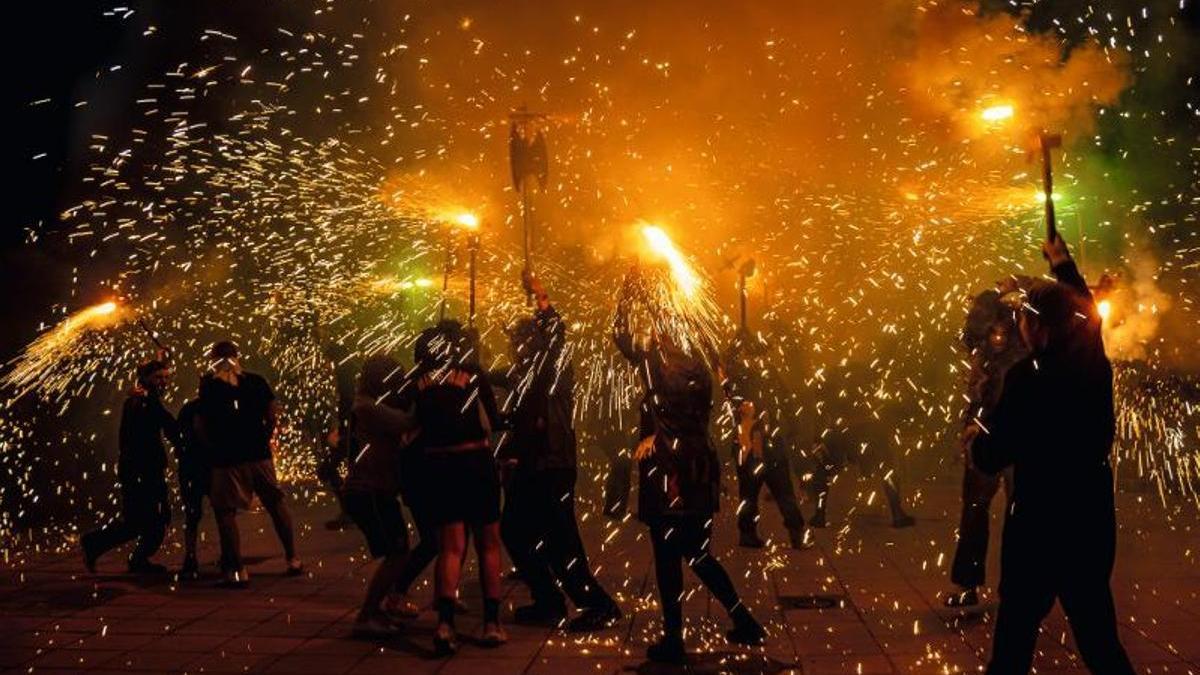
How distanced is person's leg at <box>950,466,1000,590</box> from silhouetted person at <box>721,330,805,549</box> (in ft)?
8.31

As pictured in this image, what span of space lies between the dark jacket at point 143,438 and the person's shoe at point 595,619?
3.97 metres

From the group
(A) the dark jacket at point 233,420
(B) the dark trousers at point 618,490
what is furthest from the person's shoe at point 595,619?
(B) the dark trousers at point 618,490

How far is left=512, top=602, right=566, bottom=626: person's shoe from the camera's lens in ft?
21.2

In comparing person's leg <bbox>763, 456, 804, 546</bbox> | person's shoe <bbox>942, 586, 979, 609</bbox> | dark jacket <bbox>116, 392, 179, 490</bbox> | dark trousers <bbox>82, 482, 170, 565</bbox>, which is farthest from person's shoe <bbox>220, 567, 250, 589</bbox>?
person's shoe <bbox>942, 586, 979, 609</bbox>

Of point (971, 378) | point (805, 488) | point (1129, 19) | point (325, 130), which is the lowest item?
point (805, 488)

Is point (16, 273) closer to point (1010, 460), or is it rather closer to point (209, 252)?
point (209, 252)

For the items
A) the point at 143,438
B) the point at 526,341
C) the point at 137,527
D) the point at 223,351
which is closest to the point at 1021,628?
the point at 526,341

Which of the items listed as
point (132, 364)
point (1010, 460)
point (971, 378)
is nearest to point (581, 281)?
point (132, 364)

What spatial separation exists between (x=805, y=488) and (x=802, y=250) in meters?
6.39

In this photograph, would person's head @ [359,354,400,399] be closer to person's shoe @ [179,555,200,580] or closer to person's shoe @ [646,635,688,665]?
person's shoe @ [646,635,688,665]

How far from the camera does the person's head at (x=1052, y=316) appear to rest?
3.98 metres

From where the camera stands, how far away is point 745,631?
5.66 m

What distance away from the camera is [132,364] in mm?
14828

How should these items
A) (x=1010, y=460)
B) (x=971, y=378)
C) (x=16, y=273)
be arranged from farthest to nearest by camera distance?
(x=16, y=273), (x=971, y=378), (x=1010, y=460)
